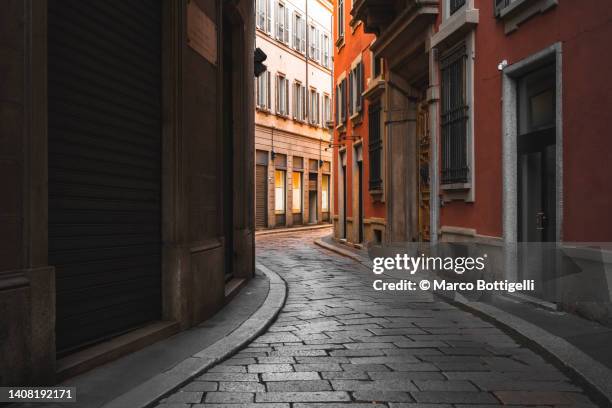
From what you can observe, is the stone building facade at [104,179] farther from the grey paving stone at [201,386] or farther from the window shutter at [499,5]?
the window shutter at [499,5]

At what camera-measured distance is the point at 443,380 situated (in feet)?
16.4

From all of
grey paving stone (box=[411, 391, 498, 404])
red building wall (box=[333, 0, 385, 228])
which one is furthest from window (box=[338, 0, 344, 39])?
grey paving stone (box=[411, 391, 498, 404])

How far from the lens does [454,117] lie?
37.4ft

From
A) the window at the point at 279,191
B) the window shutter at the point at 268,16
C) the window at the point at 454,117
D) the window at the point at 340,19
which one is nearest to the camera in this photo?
the window at the point at 454,117

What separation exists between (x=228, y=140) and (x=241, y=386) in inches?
253

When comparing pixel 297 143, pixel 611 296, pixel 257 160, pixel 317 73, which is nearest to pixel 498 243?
pixel 611 296

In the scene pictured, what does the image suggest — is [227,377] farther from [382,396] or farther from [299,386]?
[382,396]

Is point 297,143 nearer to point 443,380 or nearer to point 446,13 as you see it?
point 446,13

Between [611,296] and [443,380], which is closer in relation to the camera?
[443,380]

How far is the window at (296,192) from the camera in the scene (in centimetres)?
3603

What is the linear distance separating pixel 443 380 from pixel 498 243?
4853mm

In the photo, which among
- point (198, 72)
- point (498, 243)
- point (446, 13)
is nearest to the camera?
point (198, 72)

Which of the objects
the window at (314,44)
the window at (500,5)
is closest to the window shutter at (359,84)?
the window at (500,5)

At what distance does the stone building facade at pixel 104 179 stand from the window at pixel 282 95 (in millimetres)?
25199
